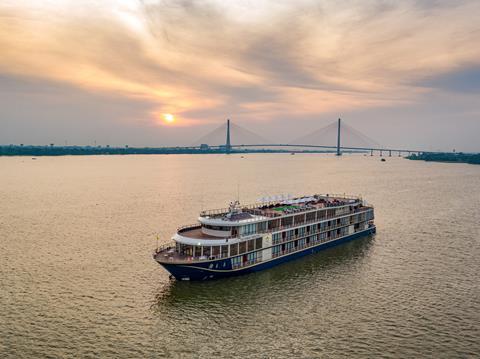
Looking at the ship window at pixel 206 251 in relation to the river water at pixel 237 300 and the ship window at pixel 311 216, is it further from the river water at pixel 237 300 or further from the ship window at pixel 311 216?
the ship window at pixel 311 216

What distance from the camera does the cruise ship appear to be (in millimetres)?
40938

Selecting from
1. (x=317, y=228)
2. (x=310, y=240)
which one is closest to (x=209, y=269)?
(x=310, y=240)

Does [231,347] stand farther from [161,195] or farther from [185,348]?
[161,195]

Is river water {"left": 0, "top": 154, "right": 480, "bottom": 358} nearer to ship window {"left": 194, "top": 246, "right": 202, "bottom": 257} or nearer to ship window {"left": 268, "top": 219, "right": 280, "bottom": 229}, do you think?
ship window {"left": 194, "top": 246, "right": 202, "bottom": 257}

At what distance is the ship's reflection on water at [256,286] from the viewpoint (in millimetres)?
37188

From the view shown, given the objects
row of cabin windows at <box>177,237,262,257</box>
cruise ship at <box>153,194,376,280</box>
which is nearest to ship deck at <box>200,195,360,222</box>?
cruise ship at <box>153,194,376,280</box>

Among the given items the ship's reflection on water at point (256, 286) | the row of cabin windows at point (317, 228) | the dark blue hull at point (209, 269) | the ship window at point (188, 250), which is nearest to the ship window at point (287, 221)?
the row of cabin windows at point (317, 228)

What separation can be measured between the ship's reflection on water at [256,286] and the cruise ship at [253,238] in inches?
43.7

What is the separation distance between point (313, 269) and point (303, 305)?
10.9 m

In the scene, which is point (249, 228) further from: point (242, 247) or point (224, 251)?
point (224, 251)

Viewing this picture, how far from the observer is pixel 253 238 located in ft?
145

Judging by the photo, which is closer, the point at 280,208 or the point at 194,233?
the point at 194,233

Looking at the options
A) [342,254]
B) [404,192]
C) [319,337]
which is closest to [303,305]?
[319,337]

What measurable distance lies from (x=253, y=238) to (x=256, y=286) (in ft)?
19.2
